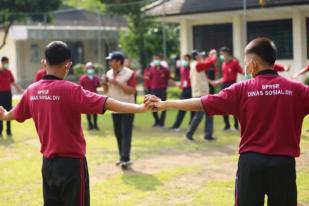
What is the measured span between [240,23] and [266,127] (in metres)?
19.5

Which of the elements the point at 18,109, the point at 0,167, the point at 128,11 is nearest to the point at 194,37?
the point at 128,11

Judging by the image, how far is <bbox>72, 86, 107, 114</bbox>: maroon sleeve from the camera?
5223 millimetres

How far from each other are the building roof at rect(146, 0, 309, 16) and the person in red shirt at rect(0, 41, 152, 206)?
1688 cm

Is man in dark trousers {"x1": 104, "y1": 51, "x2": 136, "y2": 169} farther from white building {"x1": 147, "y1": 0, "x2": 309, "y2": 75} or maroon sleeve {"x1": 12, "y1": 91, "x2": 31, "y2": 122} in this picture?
white building {"x1": 147, "y1": 0, "x2": 309, "y2": 75}

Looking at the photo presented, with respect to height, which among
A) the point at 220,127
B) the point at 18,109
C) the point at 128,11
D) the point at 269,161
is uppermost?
the point at 128,11

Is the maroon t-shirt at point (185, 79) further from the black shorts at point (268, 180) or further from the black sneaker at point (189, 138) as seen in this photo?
the black shorts at point (268, 180)

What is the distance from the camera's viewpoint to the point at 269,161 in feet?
15.5

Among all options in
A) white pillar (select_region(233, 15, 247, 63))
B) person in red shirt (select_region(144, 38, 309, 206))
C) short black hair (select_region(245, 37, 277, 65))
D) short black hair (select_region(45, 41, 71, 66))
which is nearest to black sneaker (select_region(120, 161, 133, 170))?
short black hair (select_region(45, 41, 71, 66))

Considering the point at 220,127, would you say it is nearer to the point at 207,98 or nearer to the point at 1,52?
the point at 207,98

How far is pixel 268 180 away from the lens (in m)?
4.75

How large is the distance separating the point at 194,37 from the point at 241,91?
21.1 meters

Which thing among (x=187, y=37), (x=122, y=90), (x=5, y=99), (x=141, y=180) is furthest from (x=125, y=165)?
(x=187, y=37)

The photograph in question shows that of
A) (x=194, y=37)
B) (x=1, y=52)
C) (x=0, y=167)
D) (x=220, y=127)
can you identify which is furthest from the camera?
(x=1, y=52)

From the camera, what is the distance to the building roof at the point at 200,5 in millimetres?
21406
